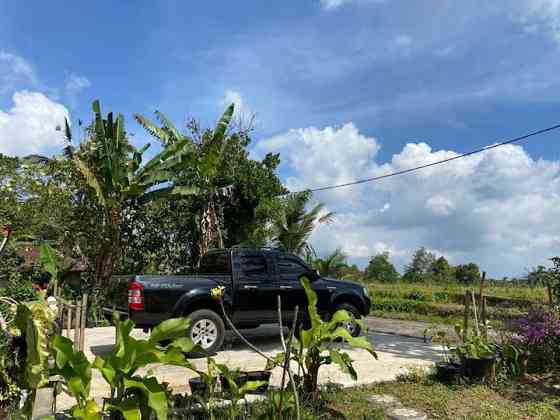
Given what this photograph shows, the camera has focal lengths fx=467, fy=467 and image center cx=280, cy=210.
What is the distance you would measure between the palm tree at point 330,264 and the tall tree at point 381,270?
11.9 m

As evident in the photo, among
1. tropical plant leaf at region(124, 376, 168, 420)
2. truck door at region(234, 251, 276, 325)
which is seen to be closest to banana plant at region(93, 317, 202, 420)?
tropical plant leaf at region(124, 376, 168, 420)

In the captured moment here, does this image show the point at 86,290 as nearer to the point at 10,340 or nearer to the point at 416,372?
the point at 416,372

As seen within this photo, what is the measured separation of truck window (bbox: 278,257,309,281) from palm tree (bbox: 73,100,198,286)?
16.7 ft

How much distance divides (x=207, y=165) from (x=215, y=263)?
4.85 metres

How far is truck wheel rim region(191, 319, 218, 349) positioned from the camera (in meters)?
7.59

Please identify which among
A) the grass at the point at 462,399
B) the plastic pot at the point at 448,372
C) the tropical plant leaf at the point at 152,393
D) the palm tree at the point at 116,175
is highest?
the palm tree at the point at 116,175

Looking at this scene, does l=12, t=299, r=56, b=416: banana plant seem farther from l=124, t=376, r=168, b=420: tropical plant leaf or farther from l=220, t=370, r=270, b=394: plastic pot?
l=220, t=370, r=270, b=394: plastic pot

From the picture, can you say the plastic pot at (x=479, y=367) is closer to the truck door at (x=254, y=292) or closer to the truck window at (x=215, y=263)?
the truck door at (x=254, y=292)

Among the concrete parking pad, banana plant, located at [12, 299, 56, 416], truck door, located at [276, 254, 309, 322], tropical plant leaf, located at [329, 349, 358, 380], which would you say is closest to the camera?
banana plant, located at [12, 299, 56, 416]

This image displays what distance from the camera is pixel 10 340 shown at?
3.04 meters

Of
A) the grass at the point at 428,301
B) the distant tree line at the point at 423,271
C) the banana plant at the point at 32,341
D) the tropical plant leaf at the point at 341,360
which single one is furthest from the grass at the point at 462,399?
the distant tree line at the point at 423,271

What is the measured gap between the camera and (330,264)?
1769 cm

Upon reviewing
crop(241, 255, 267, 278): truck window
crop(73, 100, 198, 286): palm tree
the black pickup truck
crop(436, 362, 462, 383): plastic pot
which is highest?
crop(73, 100, 198, 286): palm tree

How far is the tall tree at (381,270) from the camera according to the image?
98.0 feet
